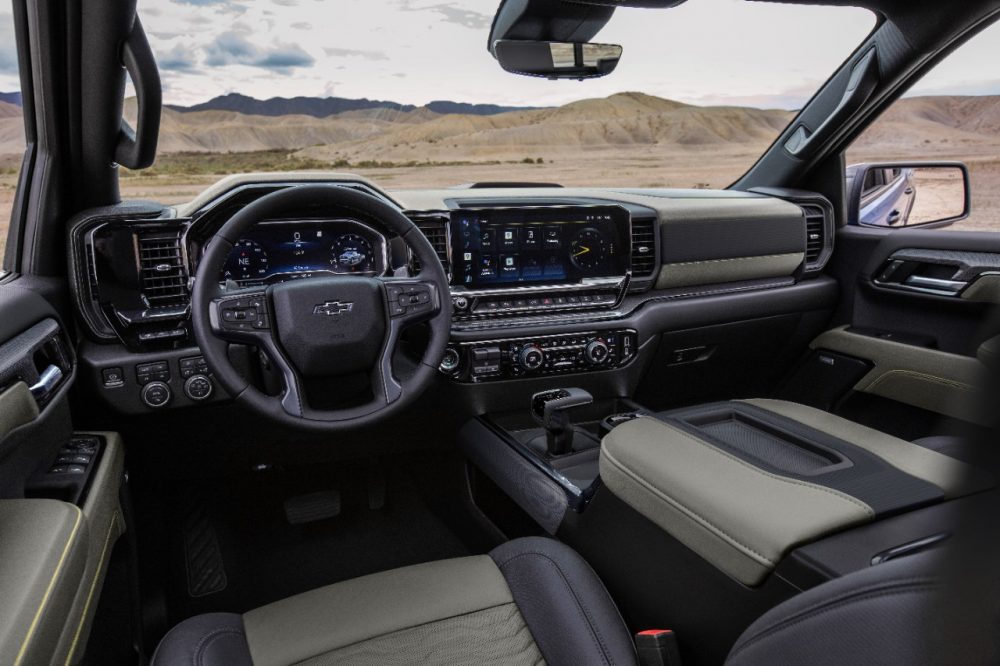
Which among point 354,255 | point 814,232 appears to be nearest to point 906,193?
point 814,232

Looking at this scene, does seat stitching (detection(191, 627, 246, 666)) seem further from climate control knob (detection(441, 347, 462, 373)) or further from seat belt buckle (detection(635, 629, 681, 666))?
climate control knob (detection(441, 347, 462, 373))

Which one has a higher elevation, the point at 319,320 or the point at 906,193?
the point at 906,193

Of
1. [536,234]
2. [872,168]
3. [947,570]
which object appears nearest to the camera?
[947,570]

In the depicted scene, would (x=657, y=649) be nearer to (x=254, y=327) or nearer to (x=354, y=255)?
(x=254, y=327)

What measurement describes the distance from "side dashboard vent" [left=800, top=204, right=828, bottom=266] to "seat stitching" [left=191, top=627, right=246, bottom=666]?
2774mm

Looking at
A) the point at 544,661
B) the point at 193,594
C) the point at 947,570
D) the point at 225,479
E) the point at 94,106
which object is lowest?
the point at 193,594

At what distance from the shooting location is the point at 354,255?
7.82 feet

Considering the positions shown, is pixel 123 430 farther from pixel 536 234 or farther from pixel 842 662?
pixel 842 662

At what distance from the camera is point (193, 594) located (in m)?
2.52

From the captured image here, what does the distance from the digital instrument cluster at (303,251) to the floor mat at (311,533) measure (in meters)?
0.94

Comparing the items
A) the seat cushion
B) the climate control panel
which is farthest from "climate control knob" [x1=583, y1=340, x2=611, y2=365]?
the seat cushion

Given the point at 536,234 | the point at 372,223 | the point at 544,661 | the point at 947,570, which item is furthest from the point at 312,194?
the point at 947,570

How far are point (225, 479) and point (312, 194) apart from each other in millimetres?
1407

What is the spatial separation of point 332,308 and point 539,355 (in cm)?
99
